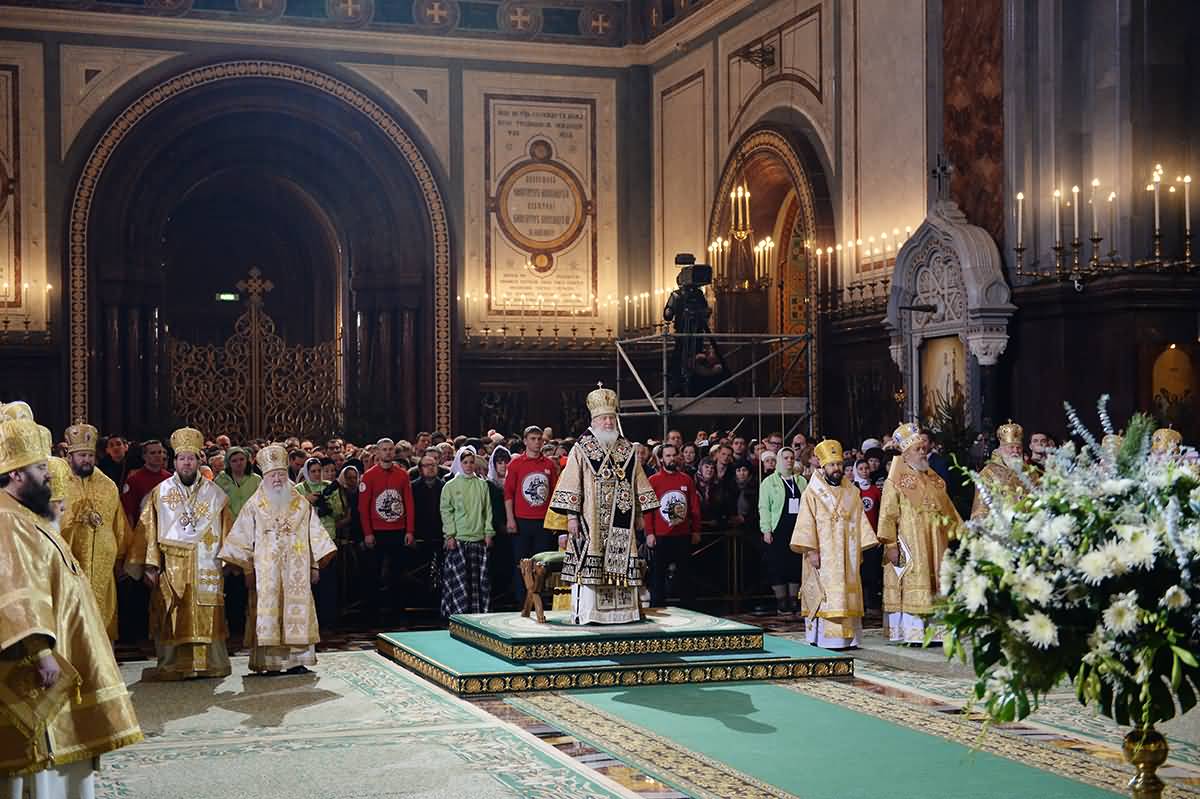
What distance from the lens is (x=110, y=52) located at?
22.5 metres

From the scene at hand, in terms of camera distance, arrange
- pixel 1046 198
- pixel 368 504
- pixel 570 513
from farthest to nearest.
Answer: pixel 1046 198 → pixel 368 504 → pixel 570 513

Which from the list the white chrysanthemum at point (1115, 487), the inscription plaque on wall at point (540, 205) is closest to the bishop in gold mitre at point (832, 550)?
the white chrysanthemum at point (1115, 487)

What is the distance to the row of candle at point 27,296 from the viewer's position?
72.5 ft

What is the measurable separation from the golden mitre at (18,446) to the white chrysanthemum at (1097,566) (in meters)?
3.59

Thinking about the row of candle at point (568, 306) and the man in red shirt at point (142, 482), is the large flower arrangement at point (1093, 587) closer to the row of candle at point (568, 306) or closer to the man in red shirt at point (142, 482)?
the man in red shirt at point (142, 482)

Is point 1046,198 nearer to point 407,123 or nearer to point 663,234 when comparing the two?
point 663,234

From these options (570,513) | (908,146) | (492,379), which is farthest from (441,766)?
(492,379)

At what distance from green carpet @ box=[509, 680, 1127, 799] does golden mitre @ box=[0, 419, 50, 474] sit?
3215 millimetres

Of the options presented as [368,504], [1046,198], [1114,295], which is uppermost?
[1046,198]

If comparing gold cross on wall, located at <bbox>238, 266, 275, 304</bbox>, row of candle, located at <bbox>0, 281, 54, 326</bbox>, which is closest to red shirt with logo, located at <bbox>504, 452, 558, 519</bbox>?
row of candle, located at <bbox>0, 281, 54, 326</bbox>

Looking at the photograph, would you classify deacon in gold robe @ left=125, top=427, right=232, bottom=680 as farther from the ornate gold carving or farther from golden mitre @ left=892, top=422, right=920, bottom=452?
the ornate gold carving

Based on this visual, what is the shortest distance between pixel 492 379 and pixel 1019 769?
54.3 ft

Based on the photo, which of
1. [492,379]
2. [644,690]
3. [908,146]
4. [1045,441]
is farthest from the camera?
[492,379]

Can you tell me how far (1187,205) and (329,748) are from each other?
888cm
